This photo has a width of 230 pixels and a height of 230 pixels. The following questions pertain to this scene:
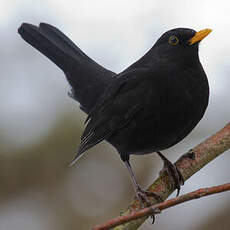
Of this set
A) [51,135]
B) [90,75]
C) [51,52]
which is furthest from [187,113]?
[51,135]

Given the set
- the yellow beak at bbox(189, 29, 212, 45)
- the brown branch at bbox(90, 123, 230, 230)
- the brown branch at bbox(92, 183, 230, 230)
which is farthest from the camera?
the yellow beak at bbox(189, 29, 212, 45)

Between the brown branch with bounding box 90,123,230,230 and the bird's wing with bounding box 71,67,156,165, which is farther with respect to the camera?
the bird's wing with bounding box 71,67,156,165

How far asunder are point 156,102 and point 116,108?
24.1 inches

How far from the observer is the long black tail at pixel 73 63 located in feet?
17.6

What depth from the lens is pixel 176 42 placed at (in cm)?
451

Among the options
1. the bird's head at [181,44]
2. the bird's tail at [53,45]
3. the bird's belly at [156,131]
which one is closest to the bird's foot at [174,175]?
the bird's belly at [156,131]

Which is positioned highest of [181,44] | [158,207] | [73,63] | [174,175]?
[181,44]

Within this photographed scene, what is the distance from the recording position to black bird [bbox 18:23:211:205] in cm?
416

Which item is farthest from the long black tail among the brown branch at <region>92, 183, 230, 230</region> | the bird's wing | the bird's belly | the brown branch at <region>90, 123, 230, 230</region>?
the brown branch at <region>92, 183, 230, 230</region>

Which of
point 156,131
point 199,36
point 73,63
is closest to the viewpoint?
point 156,131

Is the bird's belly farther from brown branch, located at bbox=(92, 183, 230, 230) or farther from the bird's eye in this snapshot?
brown branch, located at bbox=(92, 183, 230, 230)

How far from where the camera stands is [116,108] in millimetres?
4723

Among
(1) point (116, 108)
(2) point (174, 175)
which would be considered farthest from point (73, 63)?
(2) point (174, 175)

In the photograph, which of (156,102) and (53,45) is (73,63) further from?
(156,102)
